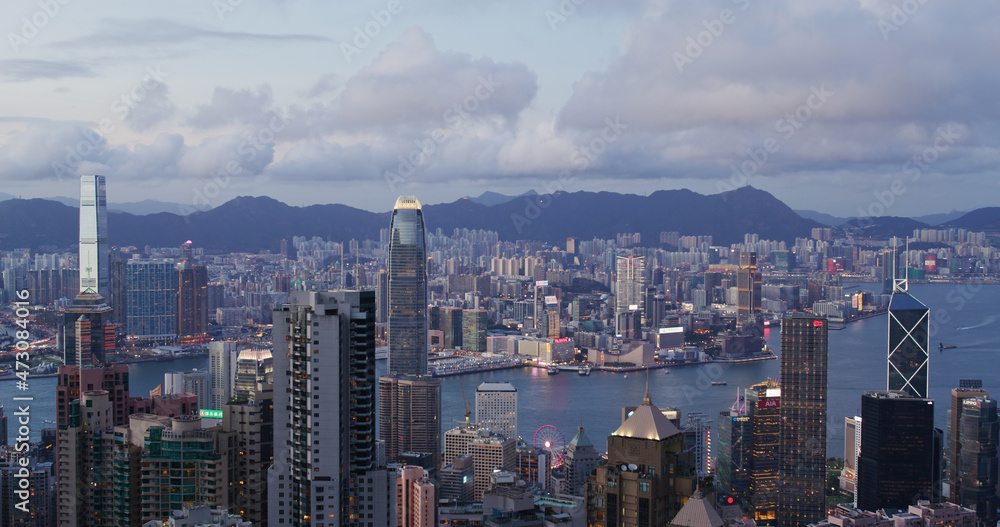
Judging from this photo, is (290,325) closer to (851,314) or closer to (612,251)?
(851,314)

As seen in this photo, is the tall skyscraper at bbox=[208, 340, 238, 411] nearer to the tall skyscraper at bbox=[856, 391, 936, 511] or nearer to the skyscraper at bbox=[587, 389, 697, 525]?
the tall skyscraper at bbox=[856, 391, 936, 511]

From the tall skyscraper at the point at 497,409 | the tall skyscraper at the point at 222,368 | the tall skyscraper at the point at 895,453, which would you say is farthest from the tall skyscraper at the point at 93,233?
the tall skyscraper at the point at 895,453

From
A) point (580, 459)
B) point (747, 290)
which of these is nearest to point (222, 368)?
point (580, 459)

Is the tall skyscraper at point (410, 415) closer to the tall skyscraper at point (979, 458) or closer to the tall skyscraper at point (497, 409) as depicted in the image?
the tall skyscraper at point (497, 409)

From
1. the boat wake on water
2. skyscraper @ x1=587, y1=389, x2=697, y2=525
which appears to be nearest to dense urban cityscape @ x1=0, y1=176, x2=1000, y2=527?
skyscraper @ x1=587, y1=389, x2=697, y2=525

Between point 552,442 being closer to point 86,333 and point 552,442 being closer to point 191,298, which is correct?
point 86,333
